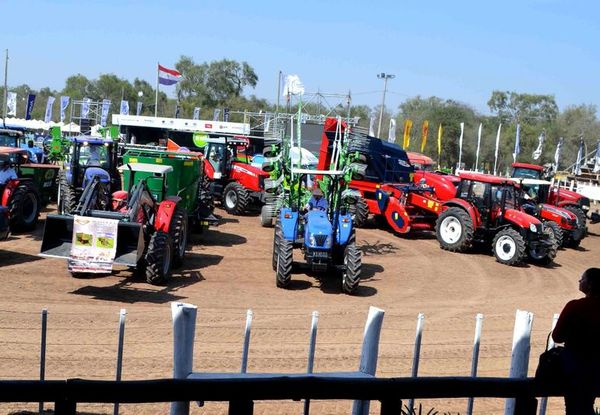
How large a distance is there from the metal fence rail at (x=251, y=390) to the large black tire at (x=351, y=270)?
26.4 feet

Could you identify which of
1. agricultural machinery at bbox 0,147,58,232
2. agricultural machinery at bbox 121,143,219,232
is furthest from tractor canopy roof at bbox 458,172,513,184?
agricultural machinery at bbox 0,147,58,232

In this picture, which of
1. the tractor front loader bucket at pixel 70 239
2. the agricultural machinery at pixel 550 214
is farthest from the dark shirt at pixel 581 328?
the agricultural machinery at pixel 550 214

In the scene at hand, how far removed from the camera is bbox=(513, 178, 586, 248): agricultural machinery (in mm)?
18391

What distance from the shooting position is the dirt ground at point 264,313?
7.14m

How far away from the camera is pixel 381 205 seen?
63.5 ft

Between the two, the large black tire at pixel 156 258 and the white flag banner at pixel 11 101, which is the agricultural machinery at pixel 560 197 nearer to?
the large black tire at pixel 156 258

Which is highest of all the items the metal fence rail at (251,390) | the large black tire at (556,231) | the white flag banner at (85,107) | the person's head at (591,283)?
the white flag banner at (85,107)

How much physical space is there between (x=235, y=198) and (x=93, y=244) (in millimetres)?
10392

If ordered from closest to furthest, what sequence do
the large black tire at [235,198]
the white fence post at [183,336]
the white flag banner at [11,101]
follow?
the white fence post at [183,336]
the large black tire at [235,198]
the white flag banner at [11,101]

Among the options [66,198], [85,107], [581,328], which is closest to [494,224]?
[66,198]

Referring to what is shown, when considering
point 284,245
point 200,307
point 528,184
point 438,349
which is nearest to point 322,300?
point 284,245

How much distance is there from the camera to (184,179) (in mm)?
14828

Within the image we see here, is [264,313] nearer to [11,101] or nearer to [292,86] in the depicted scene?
[292,86]

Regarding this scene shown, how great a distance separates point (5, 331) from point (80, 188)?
7450 mm
